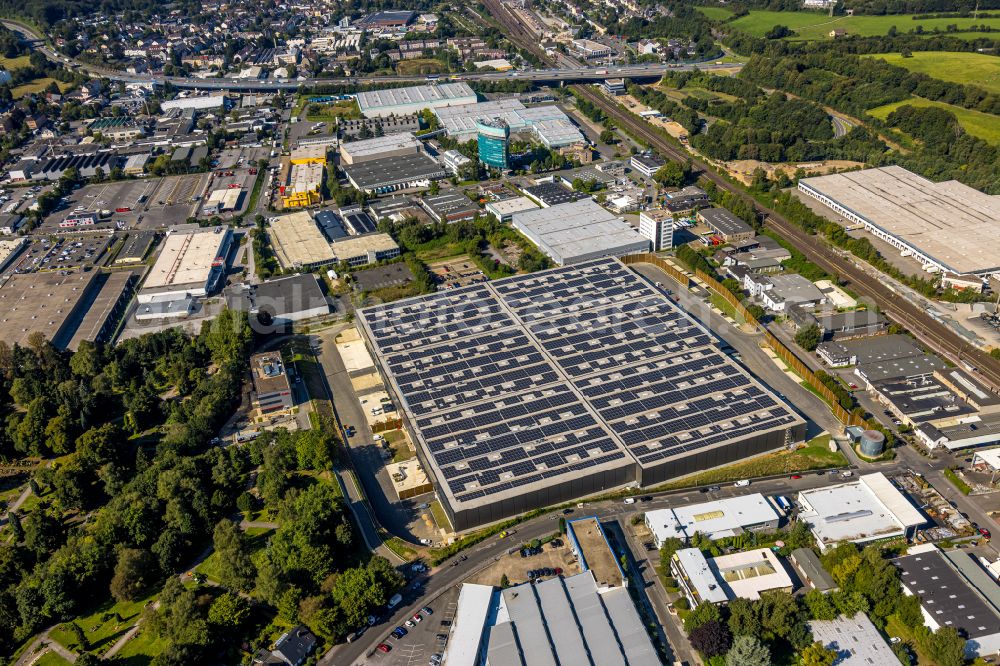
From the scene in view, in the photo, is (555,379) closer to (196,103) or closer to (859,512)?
(859,512)

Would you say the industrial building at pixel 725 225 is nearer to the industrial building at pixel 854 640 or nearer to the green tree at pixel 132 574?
the industrial building at pixel 854 640

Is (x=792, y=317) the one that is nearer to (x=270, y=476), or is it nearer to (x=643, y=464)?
(x=643, y=464)

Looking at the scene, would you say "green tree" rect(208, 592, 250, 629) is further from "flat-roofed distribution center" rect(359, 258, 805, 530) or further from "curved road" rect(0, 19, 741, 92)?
"curved road" rect(0, 19, 741, 92)

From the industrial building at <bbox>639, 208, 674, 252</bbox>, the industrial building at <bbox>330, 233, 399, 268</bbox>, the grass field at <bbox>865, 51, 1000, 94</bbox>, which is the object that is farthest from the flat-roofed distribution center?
the grass field at <bbox>865, 51, 1000, 94</bbox>

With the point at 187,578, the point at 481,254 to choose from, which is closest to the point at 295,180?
the point at 481,254

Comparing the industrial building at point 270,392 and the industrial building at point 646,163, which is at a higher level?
the industrial building at point 646,163

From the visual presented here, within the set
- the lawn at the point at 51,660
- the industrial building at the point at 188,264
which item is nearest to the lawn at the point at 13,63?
the industrial building at the point at 188,264
